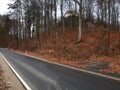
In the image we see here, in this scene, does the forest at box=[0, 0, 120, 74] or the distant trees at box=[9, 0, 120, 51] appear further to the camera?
the distant trees at box=[9, 0, 120, 51]

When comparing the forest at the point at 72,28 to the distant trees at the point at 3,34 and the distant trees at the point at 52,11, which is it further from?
the distant trees at the point at 3,34

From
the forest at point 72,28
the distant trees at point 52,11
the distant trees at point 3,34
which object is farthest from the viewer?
the distant trees at point 3,34

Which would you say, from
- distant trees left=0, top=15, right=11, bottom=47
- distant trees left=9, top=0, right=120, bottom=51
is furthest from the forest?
distant trees left=0, top=15, right=11, bottom=47

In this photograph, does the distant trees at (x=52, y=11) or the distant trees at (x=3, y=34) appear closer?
the distant trees at (x=52, y=11)

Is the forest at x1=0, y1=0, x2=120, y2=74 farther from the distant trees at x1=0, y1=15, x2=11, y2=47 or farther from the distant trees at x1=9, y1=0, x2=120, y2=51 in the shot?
the distant trees at x1=0, y1=15, x2=11, y2=47

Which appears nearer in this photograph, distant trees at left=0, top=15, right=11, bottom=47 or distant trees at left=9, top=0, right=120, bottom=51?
distant trees at left=9, top=0, right=120, bottom=51

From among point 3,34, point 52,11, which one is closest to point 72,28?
point 52,11

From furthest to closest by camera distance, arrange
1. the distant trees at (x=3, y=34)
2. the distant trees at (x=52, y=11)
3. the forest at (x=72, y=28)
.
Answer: the distant trees at (x=3, y=34) < the distant trees at (x=52, y=11) < the forest at (x=72, y=28)

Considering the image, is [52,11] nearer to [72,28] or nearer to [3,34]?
[72,28]

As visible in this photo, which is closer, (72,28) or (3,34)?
(72,28)

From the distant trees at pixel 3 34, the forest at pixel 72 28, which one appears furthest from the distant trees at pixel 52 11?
the distant trees at pixel 3 34

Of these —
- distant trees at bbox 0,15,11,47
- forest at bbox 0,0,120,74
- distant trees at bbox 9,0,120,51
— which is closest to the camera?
forest at bbox 0,0,120,74

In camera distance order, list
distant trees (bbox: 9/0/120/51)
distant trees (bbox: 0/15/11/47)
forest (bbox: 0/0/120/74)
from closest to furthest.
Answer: forest (bbox: 0/0/120/74) → distant trees (bbox: 9/0/120/51) → distant trees (bbox: 0/15/11/47)

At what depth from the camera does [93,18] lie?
2938 inches
